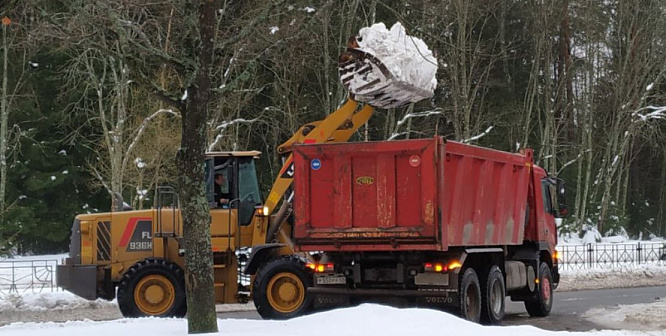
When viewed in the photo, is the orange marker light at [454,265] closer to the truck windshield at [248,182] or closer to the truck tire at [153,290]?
the truck windshield at [248,182]

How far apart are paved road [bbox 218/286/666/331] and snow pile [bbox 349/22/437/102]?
4.82m

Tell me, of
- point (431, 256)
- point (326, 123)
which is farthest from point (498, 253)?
point (326, 123)

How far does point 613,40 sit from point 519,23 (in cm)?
461

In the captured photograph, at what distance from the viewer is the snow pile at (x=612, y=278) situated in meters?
27.9

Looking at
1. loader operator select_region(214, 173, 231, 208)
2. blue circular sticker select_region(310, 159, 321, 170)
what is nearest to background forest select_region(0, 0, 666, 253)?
loader operator select_region(214, 173, 231, 208)

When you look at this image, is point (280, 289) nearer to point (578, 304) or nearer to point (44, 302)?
point (44, 302)

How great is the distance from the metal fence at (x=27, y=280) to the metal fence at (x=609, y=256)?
642 inches

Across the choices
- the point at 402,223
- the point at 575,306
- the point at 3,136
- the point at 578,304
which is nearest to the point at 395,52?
the point at 402,223

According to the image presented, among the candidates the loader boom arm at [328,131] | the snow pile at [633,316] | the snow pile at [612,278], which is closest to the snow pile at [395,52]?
the loader boom arm at [328,131]

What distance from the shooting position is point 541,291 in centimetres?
1914

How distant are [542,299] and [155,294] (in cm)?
721

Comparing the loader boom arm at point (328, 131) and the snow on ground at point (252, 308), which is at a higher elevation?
the loader boom arm at point (328, 131)

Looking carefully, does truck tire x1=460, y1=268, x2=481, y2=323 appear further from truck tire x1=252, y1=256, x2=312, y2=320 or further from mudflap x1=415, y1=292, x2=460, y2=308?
truck tire x1=252, y1=256, x2=312, y2=320

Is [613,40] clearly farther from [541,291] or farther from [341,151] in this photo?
[341,151]
